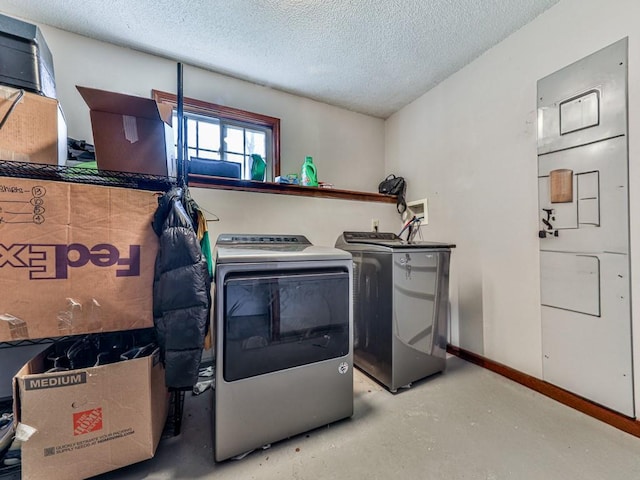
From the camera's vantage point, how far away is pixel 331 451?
119 cm

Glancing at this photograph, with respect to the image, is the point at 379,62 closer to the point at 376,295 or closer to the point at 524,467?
the point at 376,295

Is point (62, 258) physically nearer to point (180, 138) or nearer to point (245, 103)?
point (180, 138)

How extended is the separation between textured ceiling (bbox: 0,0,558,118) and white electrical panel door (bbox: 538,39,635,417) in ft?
2.07

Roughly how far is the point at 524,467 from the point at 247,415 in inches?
46.7

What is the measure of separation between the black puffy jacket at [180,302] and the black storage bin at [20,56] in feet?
2.79

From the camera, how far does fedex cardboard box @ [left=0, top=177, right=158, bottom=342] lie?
95 cm

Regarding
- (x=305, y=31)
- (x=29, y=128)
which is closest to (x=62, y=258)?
(x=29, y=128)

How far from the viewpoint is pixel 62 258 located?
1.00 m

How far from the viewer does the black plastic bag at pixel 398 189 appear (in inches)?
108

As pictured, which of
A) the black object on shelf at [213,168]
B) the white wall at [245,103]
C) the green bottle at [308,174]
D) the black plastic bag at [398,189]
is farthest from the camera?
the black plastic bag at [398,189]

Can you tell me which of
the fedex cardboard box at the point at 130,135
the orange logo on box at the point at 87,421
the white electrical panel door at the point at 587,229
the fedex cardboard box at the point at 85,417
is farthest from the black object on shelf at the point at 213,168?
the white electrical panel door at the point at 587,229

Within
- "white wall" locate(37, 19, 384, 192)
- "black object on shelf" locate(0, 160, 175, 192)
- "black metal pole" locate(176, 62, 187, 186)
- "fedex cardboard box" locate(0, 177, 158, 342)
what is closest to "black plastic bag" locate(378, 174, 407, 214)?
"white wall" locate(37, 19, 384, 192)

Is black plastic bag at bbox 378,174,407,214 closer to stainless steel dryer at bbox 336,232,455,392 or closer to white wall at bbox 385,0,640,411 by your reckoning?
white wall at bbox 385,0,640,411

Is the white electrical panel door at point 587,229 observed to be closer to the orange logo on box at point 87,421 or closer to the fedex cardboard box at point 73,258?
the fedex cardboard box at point 73,258
